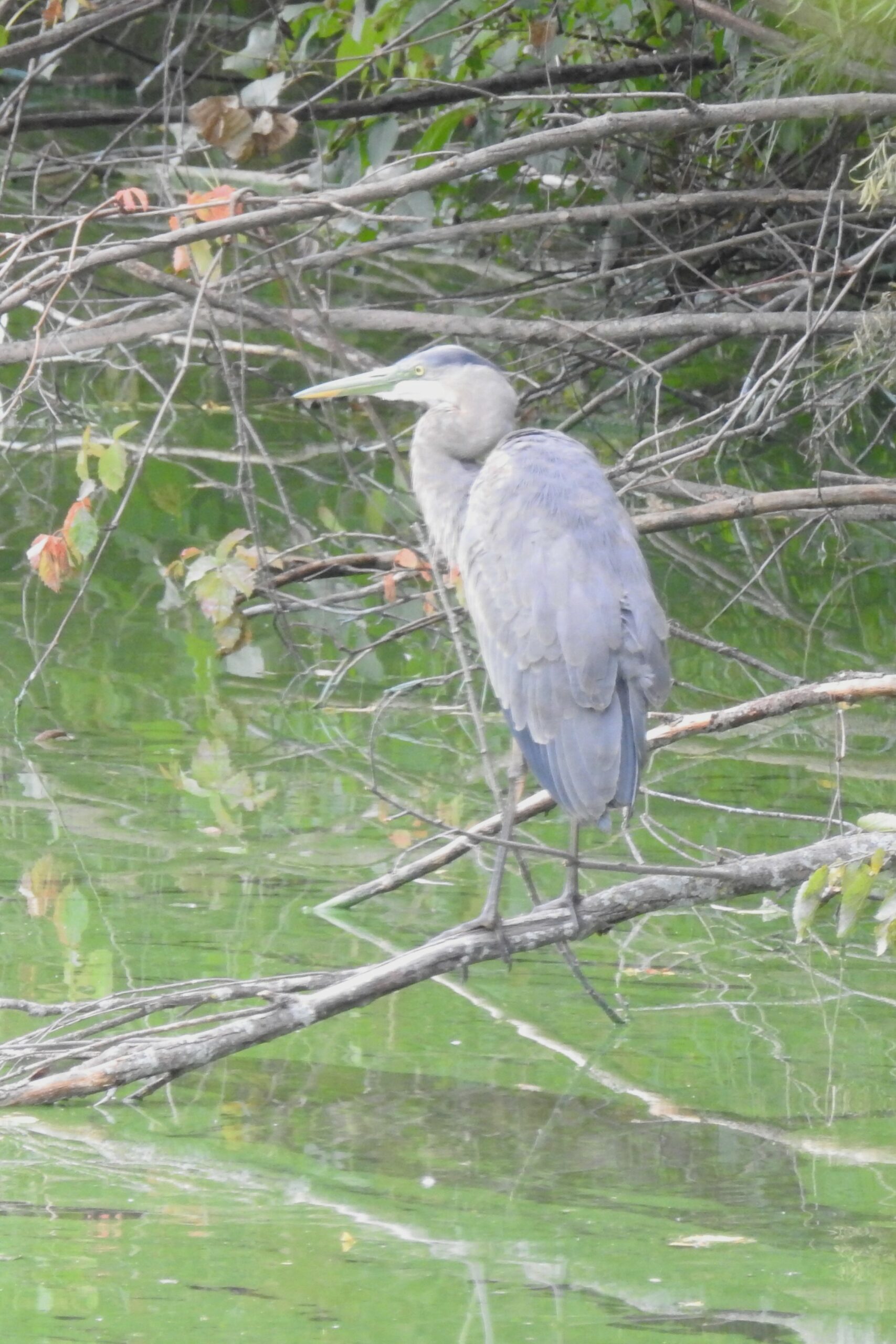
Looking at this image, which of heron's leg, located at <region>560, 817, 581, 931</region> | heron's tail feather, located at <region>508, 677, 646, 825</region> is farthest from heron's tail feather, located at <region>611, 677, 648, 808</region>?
heron's leg, located at <region>560, 817, 581, 931</region>

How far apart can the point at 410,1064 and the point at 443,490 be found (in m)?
1.22

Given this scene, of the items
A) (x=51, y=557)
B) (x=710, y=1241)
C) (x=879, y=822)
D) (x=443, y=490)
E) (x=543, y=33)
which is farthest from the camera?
(x=543, y=33)

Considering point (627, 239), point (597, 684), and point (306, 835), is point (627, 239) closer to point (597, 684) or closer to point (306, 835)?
point (306, 835)

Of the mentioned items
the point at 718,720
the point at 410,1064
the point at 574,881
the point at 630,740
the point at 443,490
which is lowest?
the point at 410,1064

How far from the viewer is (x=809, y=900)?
8.72 ft

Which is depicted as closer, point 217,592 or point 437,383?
point 437,383

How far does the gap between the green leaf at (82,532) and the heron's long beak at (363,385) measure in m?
0.51

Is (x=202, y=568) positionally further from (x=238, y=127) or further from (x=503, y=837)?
(x=503, y=837)

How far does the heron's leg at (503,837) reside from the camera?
9.45ft

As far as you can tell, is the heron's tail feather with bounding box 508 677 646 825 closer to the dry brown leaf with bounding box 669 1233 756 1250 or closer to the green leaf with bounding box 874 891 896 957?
the green leaf with bounding box 874 891 896 957

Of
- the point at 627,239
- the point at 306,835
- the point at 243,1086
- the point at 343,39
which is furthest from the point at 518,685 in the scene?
the point at 627,239

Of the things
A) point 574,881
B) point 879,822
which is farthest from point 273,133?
point 879,822

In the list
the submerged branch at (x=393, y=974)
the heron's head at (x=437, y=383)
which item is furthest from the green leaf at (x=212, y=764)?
the submerged branch at (x=393, y=974)

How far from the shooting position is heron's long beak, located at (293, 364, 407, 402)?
3.63 m
